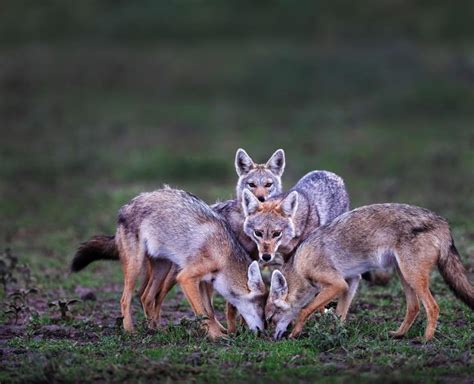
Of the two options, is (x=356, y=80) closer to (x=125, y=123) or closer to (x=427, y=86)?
(x=427, y=86)

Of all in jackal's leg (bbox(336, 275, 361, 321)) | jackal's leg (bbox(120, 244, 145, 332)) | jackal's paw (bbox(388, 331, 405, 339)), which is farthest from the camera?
jackal's leg (bbox(336, 275, 361, 321))

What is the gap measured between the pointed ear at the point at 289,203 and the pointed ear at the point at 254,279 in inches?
41.5

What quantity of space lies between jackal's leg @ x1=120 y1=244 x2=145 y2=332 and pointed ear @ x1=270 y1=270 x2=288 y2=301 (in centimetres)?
144

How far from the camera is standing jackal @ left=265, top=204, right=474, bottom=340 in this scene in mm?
9047

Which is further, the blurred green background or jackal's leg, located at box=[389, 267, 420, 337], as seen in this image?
the blurred green background

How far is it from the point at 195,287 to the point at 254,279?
0.61m

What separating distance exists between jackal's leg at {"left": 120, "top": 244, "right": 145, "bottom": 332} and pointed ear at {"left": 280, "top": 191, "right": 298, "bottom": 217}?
5.49 feet

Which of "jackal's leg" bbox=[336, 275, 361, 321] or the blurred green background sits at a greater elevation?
the blurred green background

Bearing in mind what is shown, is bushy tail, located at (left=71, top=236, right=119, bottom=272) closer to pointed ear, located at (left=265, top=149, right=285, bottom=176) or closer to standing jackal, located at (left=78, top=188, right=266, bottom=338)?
standing jackal, located at (left=78, top=188, right=266, bottom=338)

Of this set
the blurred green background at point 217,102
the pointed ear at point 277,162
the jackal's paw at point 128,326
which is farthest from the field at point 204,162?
the pointed ear at point 277,162

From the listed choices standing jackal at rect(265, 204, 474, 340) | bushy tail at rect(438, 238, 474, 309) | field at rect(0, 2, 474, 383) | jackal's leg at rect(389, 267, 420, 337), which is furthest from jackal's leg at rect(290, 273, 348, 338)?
bushy tail at rect(438, 238, 474, 309)

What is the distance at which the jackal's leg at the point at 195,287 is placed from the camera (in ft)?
31.3

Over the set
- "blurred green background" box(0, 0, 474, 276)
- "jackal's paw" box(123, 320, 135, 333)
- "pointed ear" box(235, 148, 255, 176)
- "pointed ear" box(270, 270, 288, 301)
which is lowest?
"jackal's paw" box(123, 320, 135, 333)

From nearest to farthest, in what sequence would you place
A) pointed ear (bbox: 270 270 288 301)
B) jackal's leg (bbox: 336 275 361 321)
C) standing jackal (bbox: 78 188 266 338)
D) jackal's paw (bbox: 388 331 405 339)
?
jackal's paw (bbox: 388 331 405 339), pointed ear (bbox: 270 270 288 301), standing jackal (bbox: 78 188 266 338), jackal's leg (bbox: 336 275 361 321)
